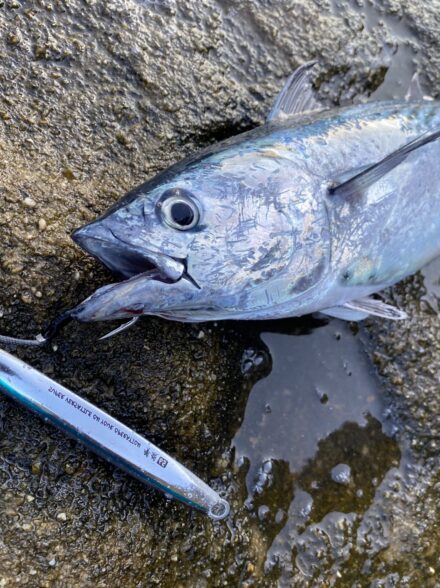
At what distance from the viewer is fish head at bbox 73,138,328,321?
1.94 m

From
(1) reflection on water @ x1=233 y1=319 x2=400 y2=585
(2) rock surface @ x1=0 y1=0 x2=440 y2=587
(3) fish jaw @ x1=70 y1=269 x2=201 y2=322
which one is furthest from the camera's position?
(1) reflection on water @ x1=233 y1=319 x2=400 y2=585

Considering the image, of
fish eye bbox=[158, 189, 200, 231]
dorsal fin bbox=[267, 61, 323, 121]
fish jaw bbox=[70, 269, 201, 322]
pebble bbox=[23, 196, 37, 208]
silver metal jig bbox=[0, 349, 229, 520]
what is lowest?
silver metal jig bbox=[0, 349, 229, 520]

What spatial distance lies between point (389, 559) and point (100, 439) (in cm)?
149

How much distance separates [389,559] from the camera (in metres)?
2.59

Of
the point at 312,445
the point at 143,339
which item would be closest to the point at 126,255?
the point at 143,339

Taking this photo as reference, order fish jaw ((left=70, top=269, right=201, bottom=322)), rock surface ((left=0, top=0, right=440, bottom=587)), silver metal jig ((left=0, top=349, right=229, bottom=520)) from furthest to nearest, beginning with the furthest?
rock surface ((left=0, top=0, right=440, bottom=587)) < silver metal jig ((left=0, top=349, right=229, bottom=520)) < fish jaw ((left=70, top=269, right=201, bottom=322))

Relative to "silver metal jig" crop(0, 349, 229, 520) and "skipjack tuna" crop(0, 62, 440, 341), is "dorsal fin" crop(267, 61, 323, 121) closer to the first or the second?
"skipjack tuna" crop(0, 62, 440, 341)

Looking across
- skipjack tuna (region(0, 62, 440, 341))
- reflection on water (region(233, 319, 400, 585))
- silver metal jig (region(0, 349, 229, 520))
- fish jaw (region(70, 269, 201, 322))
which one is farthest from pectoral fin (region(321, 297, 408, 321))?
silver metal jig (region(0, 349, 229, 520))

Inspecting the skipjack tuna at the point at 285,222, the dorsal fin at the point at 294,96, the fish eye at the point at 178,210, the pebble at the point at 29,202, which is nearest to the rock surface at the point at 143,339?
the pebble at the point at 29,202

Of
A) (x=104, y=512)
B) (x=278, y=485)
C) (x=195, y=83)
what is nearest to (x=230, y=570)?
(x=278, y=485)

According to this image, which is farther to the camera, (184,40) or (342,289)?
(184,40)

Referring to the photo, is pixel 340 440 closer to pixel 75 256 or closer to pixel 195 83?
pixel 75 256

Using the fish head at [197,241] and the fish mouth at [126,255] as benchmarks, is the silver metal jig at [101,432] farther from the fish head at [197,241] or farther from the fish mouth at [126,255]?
the fish mouth at [126,255]

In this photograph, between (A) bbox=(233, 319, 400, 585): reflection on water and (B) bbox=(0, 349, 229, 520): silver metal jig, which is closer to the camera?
(B) bbox=(0, 349, 229, 520): silver metal jig
